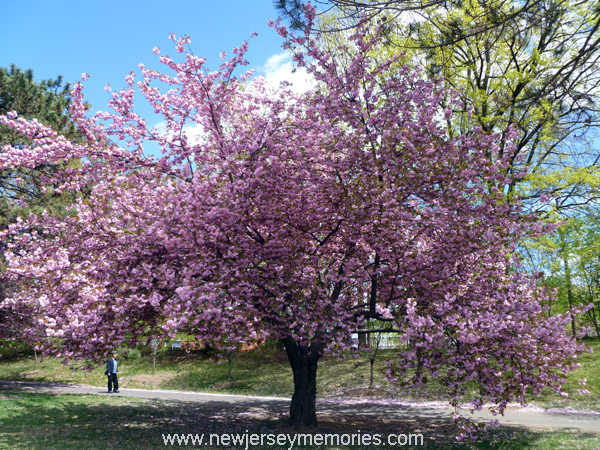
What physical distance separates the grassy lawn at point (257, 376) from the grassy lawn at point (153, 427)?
21.6 ft

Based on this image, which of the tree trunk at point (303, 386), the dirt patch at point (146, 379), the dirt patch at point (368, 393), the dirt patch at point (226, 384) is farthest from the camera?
the dirt patch at point (146, 379)

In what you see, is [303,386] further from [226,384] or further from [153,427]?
[226,384]

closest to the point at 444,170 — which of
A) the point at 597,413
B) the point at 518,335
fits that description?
the point at 518,335

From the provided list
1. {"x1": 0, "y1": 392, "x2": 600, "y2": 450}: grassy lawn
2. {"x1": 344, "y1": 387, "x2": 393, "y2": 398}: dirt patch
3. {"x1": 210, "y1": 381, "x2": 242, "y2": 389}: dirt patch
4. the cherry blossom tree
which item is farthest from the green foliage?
{"x1": 344, "y1": 387, "x2": 393, "y2": 398}: dirt patch

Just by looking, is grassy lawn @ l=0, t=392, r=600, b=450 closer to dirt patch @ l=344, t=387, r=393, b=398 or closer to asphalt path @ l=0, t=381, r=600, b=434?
asphalt path @ l=0, t=381, r=600, b=434

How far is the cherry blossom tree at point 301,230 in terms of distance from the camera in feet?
31.7

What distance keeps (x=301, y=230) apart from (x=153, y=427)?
7.22 m

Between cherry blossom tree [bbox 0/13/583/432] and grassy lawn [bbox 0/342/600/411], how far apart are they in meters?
10.0

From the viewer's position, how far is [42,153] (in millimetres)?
9992

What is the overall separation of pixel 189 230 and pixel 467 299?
6.46m

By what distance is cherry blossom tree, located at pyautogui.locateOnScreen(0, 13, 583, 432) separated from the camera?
9656 millimetres

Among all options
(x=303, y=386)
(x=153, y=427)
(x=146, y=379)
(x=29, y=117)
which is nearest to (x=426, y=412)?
(x=303, y=386)

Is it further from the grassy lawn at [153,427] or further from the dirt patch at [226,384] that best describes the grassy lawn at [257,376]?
the grassy lawn at [153,427]

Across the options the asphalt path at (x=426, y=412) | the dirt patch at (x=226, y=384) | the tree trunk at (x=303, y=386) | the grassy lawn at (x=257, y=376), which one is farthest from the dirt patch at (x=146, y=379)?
the tree trunk at (x=303, y=386)
